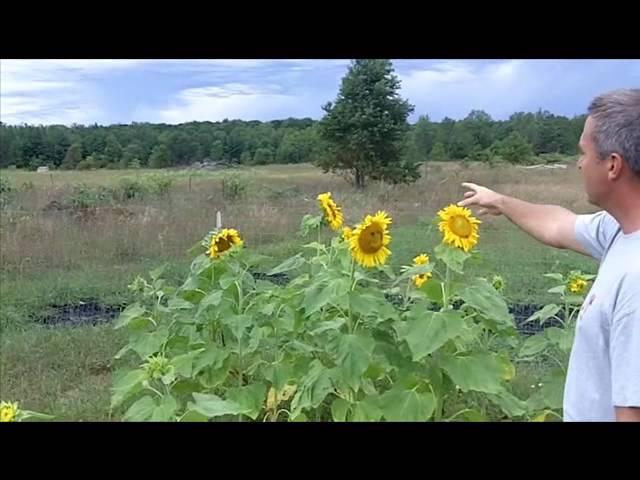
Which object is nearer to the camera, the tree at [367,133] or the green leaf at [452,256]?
the green leaf at [452,256]

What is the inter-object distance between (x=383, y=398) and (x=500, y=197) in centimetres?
46

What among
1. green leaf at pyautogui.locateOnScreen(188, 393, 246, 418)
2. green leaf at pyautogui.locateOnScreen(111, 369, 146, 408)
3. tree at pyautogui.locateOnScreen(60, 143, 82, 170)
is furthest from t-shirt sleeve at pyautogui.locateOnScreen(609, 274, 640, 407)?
tree at pyautogui.locateOnScreen(60, 143, 82, 170)

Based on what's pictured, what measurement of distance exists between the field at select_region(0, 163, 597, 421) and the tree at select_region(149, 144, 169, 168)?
0.83 feet

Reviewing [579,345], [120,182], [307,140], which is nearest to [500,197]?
[579,345]

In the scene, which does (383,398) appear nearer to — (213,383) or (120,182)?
(213,383)

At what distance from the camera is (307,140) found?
3951mm

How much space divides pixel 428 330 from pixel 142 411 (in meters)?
0.58

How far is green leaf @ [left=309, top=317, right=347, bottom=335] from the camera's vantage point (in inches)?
60.8

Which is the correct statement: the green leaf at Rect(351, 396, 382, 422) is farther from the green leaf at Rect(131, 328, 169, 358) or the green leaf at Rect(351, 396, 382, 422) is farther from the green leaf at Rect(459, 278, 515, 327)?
the green leaf at Rect(131, 328, 169, 358)

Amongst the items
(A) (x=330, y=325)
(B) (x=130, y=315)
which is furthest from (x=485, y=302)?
(B) (x=130, y=315)

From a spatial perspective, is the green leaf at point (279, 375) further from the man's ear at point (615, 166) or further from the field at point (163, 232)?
the field at point (163, 232)

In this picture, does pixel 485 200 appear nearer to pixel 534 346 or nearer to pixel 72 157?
pixel 534 346

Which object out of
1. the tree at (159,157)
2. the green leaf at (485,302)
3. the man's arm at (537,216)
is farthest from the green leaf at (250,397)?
the tree at (159,157)

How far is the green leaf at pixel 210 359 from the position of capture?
5.57ft
